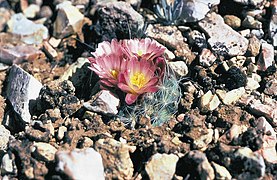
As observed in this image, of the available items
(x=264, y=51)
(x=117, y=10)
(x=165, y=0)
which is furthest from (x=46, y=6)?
(x=264, y=51)

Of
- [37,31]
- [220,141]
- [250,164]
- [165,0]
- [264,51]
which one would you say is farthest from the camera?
[37,31]

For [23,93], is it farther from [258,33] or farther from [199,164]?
[258,33]

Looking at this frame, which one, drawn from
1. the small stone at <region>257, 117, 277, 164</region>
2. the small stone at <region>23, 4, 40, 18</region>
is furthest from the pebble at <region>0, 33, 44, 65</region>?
the small stone at <region>257, 117, 277, 164</region>

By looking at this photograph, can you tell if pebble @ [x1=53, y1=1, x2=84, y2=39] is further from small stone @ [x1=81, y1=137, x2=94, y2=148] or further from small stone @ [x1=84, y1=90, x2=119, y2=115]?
small stone @ [x1=81, y1=137, x2=94, y2=148]

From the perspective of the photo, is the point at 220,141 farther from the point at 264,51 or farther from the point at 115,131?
the point at 264,51

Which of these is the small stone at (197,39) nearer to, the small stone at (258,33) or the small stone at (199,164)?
the small stone at (258,33)

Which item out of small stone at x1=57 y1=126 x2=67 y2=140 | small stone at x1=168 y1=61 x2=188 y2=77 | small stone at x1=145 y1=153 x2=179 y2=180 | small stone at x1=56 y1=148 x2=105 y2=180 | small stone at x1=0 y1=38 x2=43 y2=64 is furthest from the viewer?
small stone at x1=0 y1=38 x2=43 y2=64
